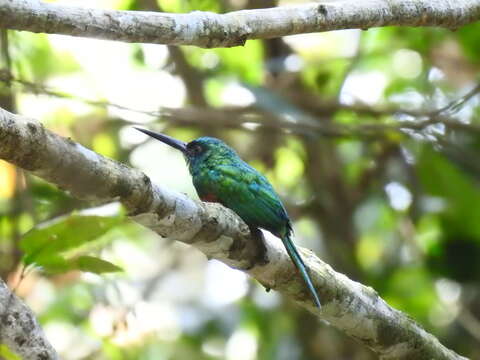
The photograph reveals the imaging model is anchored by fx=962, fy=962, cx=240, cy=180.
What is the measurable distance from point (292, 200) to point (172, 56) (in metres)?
0.98

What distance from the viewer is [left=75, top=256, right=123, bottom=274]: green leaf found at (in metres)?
2.40

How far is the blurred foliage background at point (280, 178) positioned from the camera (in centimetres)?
443

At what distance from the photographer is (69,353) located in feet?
15.0

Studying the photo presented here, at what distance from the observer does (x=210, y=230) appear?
224 centimetres

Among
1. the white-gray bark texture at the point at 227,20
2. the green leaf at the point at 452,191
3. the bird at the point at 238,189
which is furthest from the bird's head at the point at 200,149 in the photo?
the green leaf at the point at 452,191

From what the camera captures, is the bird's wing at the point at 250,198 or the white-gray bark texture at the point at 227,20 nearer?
the white-gray bark texture at the point at 227,20

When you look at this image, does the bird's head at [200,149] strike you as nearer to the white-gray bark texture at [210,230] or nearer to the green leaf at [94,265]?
the white-gray bark texture at [210,230]

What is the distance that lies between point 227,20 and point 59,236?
68 cm

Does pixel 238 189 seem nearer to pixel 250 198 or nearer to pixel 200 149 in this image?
pixel 250 198

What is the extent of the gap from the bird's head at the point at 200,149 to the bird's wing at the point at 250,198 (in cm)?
18

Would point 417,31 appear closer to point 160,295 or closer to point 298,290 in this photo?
point 160,295

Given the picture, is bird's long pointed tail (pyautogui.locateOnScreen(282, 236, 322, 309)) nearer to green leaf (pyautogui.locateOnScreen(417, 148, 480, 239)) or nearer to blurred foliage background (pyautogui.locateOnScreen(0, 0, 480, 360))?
blurred foliage background (pyautogui.locateOnScreen(0, 0, 480, 360))

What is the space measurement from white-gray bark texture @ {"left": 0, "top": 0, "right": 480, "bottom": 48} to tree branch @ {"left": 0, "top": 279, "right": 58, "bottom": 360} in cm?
55

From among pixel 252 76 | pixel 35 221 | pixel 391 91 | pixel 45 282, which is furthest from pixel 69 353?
pixel 391 91
